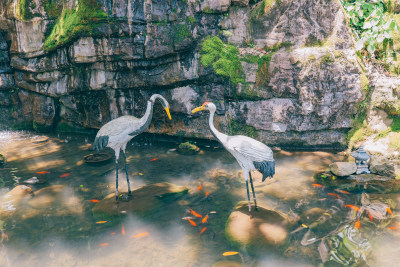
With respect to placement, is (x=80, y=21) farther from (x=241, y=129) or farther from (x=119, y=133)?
(x=241, y=129)

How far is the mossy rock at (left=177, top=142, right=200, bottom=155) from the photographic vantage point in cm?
755

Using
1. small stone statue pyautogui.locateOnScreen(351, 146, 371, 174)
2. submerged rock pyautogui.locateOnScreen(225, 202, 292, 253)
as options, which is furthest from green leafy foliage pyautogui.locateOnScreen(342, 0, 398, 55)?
submerged rock pyautogui.locateOnScreen(225, 202, 292, 253)

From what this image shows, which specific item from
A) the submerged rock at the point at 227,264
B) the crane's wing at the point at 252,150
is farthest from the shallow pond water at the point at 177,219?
the crane's wing at the point at 252,150

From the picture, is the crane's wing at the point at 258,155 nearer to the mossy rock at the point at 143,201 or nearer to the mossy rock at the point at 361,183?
the mossy rock at the point at 143,201

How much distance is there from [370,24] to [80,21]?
23.8 ft

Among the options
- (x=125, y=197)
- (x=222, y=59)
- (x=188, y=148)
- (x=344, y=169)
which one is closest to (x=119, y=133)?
(x=125, y=197)

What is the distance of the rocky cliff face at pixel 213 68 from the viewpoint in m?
6.97

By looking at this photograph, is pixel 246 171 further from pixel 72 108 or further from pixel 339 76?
pixel 72 108

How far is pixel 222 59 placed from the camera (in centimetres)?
748

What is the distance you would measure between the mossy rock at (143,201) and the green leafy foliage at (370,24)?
570cm

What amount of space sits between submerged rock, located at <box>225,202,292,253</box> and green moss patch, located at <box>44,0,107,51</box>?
5.78m

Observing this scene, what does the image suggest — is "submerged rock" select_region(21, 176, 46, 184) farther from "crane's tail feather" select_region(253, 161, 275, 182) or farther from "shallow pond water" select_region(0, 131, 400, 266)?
"crane's tail feather" select_region(253, 161, 275, 182)

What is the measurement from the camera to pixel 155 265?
3.79 meters

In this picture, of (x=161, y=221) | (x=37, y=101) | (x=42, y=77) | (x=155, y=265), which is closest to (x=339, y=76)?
(x=161, y=221)
